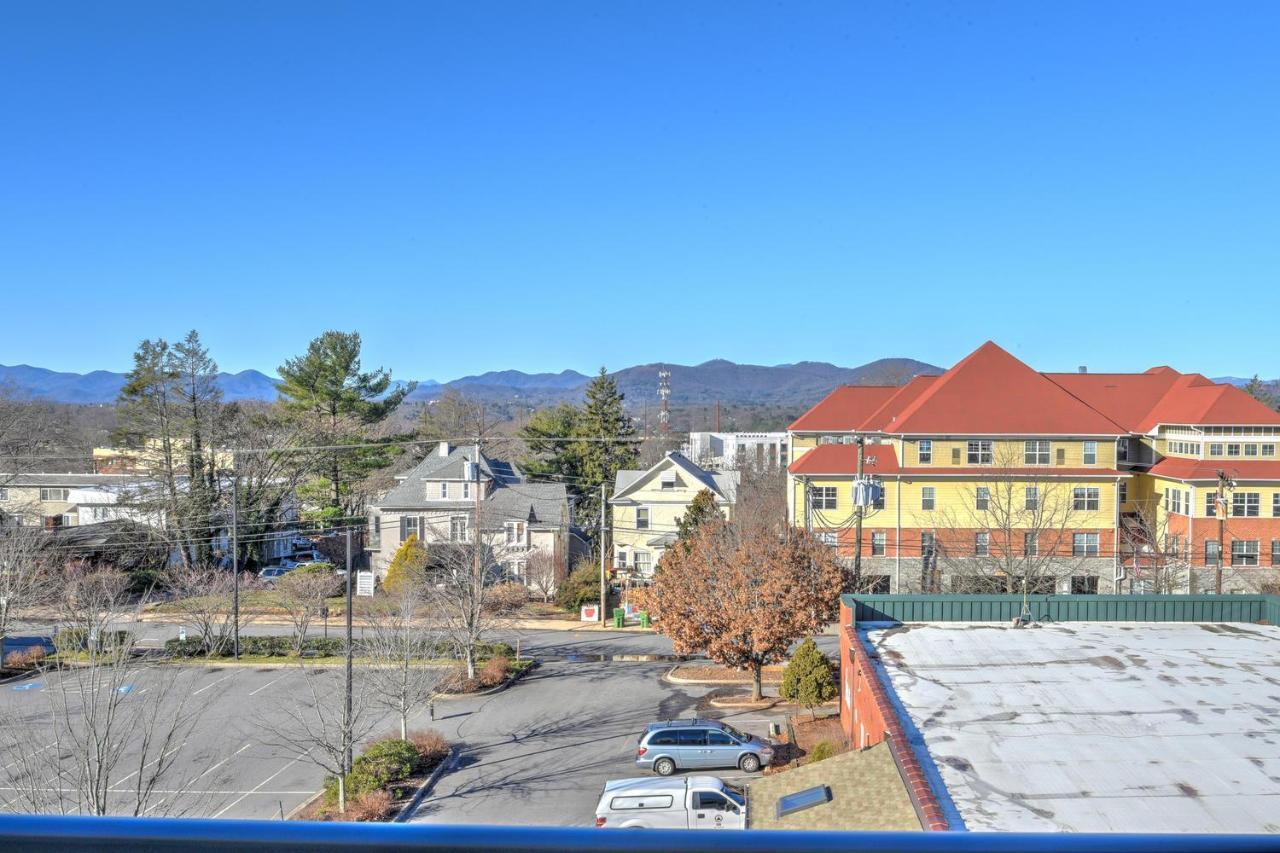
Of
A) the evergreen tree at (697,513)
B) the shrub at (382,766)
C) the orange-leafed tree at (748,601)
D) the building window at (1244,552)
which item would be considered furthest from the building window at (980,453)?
the shrub at (382,766)

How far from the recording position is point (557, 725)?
21.5 m

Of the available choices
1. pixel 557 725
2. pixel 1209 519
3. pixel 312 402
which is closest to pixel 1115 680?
pixel 557 725

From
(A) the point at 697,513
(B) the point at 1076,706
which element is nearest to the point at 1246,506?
(A) the point at 697,513

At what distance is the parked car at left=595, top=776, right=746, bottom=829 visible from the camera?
14758 millimetres

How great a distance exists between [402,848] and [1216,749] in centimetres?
1288

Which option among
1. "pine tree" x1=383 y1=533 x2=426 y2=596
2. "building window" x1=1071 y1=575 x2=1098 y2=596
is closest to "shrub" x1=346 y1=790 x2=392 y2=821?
"pine tree" x1=383 y1=533 x2=426 y2=596

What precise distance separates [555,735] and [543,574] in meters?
15.9

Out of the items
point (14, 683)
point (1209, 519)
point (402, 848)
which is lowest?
point (14, 683)

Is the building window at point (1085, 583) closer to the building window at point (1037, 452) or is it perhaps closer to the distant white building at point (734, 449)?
the building window at point (1037, 452)

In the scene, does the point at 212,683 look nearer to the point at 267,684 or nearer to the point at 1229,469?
the point at 267,684

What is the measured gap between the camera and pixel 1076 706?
13.0 m

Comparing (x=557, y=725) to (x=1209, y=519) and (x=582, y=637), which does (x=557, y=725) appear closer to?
(x=582, y=637)

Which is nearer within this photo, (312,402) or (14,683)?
(14,683)

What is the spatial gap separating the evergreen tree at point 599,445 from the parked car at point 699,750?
29788 millimetres
